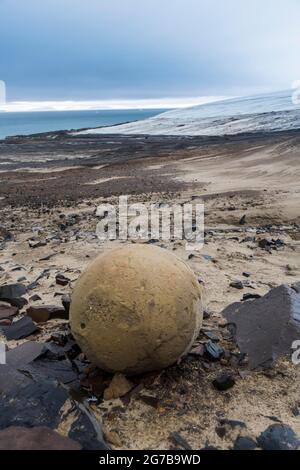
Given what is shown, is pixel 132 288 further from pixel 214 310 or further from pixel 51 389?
pixel 214 310

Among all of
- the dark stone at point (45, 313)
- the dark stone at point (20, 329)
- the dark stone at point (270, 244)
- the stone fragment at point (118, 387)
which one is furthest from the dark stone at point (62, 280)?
the dark stone at point (270, 244)

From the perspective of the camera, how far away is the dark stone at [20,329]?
5.01 m

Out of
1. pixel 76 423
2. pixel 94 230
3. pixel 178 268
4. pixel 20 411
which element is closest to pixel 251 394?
pixel 178 268

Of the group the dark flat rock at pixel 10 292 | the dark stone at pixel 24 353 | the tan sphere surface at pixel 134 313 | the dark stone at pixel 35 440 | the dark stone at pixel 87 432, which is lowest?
the dark stone at pixel 87 432

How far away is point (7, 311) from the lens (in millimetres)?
5617

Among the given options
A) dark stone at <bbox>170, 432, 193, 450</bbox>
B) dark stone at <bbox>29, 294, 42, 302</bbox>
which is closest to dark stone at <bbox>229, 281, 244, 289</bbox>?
dark stone at <bbox>29, 294, 42, 302</bbox>

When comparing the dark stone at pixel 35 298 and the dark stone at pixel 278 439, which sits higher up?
the dark stone at pixel 35 298

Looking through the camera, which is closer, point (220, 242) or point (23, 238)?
point (220, 242)

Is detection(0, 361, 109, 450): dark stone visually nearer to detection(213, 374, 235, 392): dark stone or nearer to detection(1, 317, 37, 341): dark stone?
detection(1, 317, 37, 341): dark stone

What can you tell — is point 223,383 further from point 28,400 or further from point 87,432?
point 28,400

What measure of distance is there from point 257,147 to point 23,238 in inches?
652

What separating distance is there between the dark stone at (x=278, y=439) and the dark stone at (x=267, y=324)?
85 cm

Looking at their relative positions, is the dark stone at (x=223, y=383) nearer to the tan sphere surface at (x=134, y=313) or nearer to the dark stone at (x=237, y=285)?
the tan sphere surface at (x=134, y=313)

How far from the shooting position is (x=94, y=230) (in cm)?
1015
